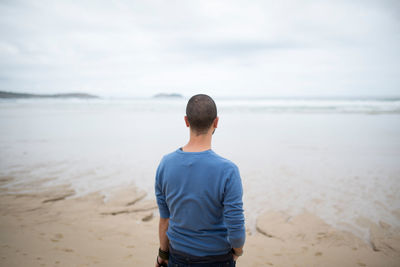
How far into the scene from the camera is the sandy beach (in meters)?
3.35

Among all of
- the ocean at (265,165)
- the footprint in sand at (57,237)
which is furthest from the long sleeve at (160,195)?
the ocean at (265,165)

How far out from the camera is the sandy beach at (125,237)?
335cm

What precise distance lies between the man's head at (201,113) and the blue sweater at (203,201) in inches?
7.4

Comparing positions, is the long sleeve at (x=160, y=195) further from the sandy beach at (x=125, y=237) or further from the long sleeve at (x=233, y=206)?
the sandy beach at (x=125, y=237)

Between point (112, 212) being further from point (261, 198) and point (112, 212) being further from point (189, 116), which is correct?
point (189, 116)

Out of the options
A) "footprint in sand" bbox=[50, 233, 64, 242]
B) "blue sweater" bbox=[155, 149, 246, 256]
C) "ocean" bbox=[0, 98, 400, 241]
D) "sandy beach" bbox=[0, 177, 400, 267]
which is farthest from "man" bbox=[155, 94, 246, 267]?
"ocean" bbox=[0, 98, 400, 241]

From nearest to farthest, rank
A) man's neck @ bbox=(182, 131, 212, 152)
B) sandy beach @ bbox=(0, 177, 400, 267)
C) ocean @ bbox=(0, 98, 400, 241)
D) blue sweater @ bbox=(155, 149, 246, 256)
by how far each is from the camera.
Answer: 1. blue sweater @ bbox=(155, 149, 246, 256)
2. man's neck @ bbox=(182, 131, 212, 152)
3. sandy beach @ bbox=(0, 177, 400, 267)
4. ocean @ bbox=(0, 98, 400, 241)

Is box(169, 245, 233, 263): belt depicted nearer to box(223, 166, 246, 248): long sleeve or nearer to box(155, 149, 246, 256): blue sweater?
box(155, 149, 246, 256): blue sweater

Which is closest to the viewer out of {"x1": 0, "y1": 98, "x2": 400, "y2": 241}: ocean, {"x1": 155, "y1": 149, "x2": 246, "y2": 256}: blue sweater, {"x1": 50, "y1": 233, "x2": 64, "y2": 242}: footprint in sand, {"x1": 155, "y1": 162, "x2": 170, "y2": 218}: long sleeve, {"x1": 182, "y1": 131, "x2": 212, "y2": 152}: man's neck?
{"x1": 155, "y1": 149, "x2": 246, "y2": 256}: blue sweater

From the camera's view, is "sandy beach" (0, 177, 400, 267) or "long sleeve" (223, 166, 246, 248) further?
"sandy beach" (0, 177, 400, 267)

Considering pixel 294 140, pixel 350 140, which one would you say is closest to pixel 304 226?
pixel 294 140

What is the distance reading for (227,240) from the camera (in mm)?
1821

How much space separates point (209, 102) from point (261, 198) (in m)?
4.35

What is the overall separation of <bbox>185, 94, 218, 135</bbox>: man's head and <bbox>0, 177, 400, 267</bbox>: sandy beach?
→ 238 centimetres
